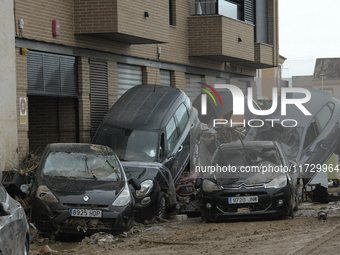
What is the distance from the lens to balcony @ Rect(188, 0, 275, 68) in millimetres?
23156

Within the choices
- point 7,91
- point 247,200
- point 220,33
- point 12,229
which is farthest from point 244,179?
point 220,33

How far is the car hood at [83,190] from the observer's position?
36.2 feet

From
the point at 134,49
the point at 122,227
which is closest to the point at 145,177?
the point at 122,227

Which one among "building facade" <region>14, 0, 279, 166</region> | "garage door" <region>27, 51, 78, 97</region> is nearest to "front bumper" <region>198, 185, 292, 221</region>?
"building facade" <region>14, 0, 279, 166</region>

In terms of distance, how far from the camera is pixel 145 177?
13.4m

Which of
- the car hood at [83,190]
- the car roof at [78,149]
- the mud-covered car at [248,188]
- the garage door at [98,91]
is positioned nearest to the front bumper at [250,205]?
the mud-covered car at [248,188]

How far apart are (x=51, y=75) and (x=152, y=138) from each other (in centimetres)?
332

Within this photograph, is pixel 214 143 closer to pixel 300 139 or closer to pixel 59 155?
pixel 300 139

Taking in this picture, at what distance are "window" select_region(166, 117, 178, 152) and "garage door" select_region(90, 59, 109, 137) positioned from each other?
10.4 ft

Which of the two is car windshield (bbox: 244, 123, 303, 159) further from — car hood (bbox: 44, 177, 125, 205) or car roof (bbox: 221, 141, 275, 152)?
car hood (bbox: 44, 177, 125, 205)

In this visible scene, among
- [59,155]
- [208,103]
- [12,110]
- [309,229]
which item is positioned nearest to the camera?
[309,229]

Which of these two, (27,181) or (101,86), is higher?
(101,86)

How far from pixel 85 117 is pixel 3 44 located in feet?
13.1

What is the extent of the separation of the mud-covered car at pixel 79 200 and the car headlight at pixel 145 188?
1.07 m
